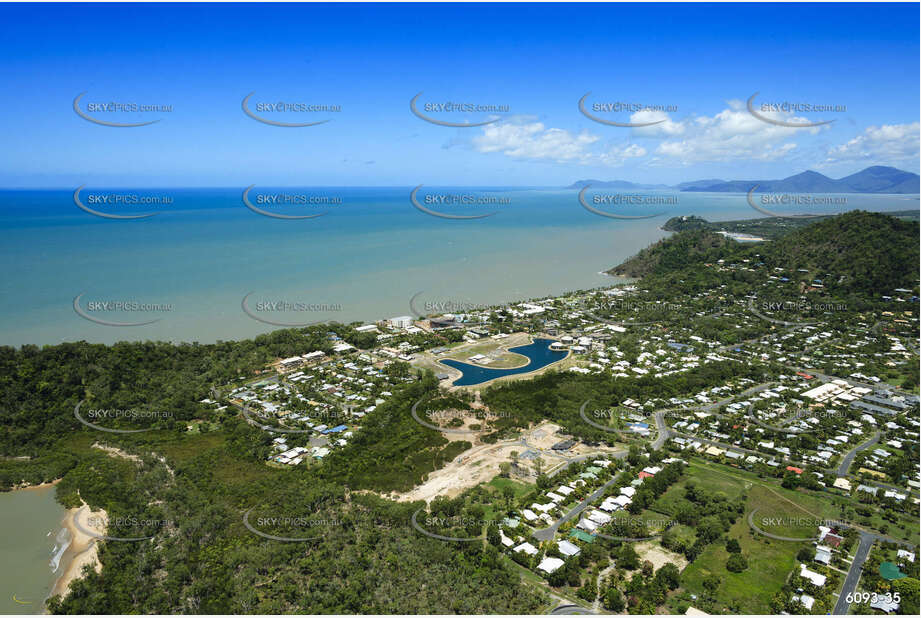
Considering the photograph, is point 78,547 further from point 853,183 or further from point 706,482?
point 853,183

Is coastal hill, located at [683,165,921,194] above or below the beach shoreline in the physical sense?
above

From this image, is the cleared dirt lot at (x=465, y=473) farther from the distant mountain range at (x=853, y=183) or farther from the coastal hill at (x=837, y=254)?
the distant mountain range at (x=853, y=183)

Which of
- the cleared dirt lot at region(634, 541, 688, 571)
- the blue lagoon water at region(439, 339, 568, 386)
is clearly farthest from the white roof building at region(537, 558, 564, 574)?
the blue lagoon water at region(439, 339, 568, 386)

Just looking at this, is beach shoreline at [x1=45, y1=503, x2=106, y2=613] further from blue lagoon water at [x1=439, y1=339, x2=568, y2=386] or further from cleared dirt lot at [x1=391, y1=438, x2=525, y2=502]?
blue lagoon water at [x1=439, y1=339, x2=568, y2=386]

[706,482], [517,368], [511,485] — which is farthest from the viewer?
[517,368]

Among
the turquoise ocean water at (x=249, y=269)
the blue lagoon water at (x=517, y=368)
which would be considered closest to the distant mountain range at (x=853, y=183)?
the turquoise ocean water at (x=249, y=269)

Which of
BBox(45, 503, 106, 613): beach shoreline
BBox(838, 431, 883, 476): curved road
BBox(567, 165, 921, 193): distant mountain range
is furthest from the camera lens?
BBox(567, 165, 921, 193): distant mountain range

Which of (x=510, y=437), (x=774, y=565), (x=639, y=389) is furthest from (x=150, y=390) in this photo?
(x=774, y=565)

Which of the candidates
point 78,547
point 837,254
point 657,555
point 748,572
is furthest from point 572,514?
point 837,254

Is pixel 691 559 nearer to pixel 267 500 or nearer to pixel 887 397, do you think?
pixel 267 500
